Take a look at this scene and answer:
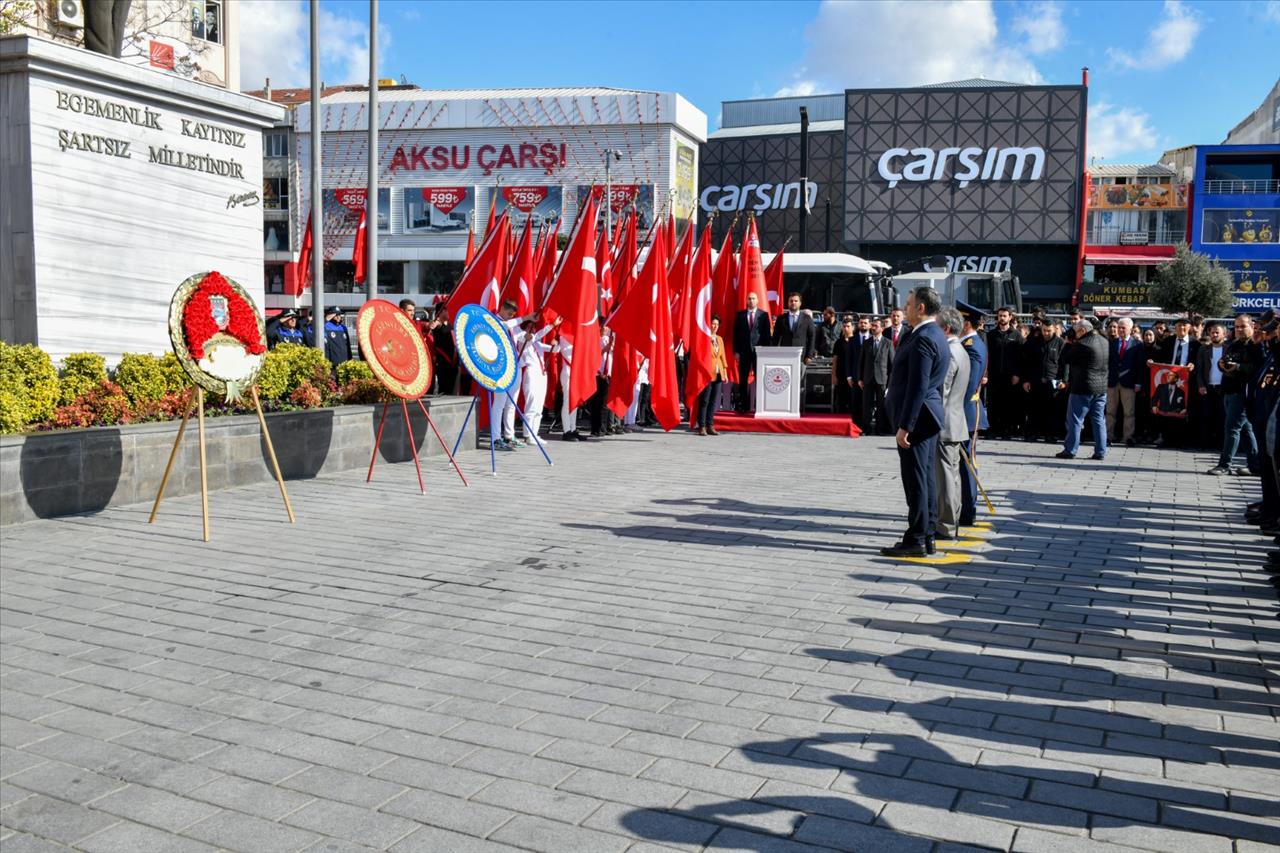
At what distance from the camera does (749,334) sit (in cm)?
1836

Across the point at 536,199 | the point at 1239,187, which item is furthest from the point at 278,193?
the point at 1239,187

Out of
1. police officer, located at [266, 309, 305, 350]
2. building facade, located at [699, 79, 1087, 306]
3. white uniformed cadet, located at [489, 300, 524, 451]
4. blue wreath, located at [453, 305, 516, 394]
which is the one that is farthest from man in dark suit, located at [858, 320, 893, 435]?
building facade, located at [699, 79, 1087, 306]

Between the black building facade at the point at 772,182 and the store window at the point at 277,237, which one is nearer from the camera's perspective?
the black building facade at the point at 772,182

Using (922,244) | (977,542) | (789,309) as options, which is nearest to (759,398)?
(789,309)

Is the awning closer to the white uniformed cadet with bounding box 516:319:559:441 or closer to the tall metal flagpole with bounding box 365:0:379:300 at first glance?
the tall metal flagpole with bounding box 365:0:379:300

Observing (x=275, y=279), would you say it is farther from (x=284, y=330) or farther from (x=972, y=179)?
(x=284, y=330)

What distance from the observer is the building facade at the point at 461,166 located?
58.0 metres

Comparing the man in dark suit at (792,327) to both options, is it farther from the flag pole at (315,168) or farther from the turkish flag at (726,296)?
the flag pole at (315,168)

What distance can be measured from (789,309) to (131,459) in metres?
11.8

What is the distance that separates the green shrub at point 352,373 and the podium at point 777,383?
7.07 metres

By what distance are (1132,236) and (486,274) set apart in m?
60.5

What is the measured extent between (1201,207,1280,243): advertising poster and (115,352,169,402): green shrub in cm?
6079

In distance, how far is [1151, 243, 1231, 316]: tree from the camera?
53406 millimetres

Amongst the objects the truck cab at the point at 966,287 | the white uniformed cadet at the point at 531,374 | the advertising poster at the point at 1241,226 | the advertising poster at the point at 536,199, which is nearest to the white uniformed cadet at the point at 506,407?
the white uniformed cadet at the point at 531,374
